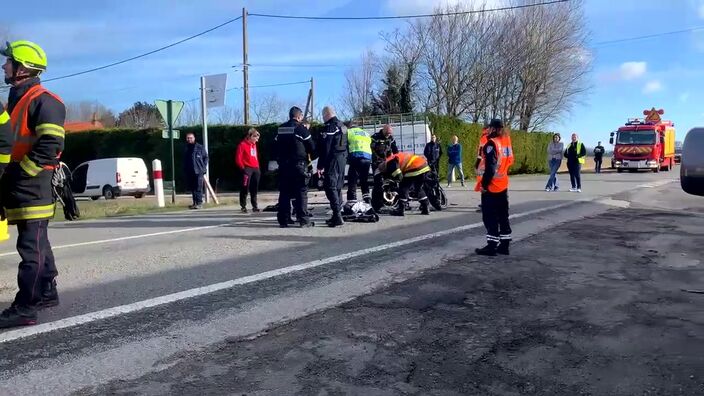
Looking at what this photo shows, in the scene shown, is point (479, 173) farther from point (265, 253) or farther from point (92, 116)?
point (92, 116)

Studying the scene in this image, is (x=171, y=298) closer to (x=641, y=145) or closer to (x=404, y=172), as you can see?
(x=404, y=172)

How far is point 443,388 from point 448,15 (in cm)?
3932

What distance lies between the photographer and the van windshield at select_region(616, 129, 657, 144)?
1406 inches

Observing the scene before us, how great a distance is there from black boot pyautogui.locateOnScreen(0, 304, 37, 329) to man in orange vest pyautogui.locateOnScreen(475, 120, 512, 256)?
4.86 meters

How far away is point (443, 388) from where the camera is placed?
3.48 m

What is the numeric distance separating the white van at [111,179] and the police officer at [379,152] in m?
17.5

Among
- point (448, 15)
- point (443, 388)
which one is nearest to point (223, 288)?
point (443, 388)

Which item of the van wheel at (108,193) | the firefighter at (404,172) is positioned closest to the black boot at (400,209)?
the firefighter at (404,172)

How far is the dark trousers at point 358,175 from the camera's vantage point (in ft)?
37.5

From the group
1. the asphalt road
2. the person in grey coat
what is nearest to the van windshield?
the person in grey coat

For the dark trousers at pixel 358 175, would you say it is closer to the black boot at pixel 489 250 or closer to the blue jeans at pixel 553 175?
the black boot at pixel 489 250

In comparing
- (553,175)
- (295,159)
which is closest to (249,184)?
(295,159)

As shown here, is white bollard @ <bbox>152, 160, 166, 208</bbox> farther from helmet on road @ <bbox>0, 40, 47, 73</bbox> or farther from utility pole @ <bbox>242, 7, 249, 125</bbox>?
utility pole @ <bbox>242, 7, 249, 125</bbox>

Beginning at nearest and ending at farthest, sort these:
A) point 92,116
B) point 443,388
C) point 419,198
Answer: point 443,388 → point 419,198 → point 92,116
